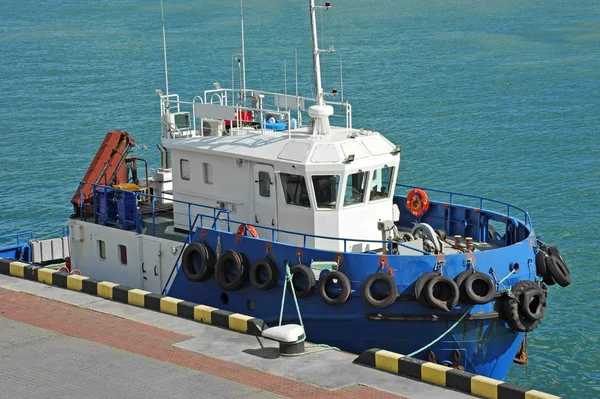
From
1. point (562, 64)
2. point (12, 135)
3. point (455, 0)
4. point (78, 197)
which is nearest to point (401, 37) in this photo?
point (562, 64)

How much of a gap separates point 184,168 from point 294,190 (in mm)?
2521

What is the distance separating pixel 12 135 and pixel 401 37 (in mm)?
27443

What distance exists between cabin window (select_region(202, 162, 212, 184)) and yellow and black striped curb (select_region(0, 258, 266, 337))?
7.30ft

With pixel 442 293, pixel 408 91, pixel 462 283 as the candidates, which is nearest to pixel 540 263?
pixel 462 283

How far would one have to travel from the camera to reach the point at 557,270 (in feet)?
56.6

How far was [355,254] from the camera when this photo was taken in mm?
15859

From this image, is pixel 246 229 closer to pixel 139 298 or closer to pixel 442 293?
pixel 139 298

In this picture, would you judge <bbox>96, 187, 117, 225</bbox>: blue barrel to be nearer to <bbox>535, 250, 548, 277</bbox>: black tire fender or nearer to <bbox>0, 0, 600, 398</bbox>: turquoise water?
<bbox>535, 250, 548, 277</bbox>: black tire fender

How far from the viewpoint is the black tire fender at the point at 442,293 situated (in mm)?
15391

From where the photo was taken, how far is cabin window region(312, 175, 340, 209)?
16953 millimetres

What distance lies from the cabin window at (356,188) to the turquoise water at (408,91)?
561 cm

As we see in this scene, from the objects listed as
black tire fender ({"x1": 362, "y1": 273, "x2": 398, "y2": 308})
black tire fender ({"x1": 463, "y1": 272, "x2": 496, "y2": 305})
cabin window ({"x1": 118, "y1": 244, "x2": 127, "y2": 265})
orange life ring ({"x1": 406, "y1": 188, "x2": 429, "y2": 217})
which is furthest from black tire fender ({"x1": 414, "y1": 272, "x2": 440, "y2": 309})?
cabin window ({"x1": 118, "y1": 244, "x2": 127, "y2": 265})

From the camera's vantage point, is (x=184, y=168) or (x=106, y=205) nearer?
(x=184, y=168)

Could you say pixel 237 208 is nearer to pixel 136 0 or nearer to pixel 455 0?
pixel 455 0
